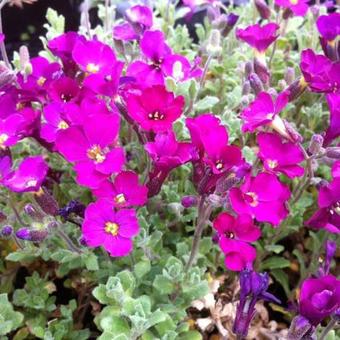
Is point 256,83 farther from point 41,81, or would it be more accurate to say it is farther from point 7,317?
point 7,317

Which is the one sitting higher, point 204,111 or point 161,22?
point 161,22

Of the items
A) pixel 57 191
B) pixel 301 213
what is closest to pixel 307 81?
pixel 301 213

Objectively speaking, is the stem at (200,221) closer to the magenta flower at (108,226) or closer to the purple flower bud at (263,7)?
the magenta flower at (108,226)

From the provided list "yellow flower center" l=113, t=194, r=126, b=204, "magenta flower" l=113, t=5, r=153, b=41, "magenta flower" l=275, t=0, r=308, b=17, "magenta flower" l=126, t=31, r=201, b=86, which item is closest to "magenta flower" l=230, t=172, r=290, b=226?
"yellow flower center" l=113, t=194, r=126, b=204

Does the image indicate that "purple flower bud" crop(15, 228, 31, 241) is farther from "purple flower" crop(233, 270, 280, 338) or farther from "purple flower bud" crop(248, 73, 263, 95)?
"purple flower bud" crop(248, 73, 263, 95)

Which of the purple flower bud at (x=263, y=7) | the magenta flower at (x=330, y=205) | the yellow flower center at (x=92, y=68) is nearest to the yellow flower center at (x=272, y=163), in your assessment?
the magenta flower at (x=330, y=205)

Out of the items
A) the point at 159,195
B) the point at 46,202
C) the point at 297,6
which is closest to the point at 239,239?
the point at 159,195

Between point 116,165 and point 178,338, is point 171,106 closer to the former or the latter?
point 116,165
